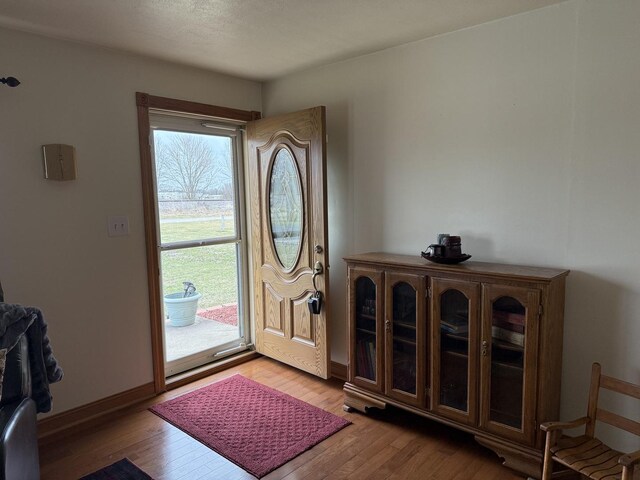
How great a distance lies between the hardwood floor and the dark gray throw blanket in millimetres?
543

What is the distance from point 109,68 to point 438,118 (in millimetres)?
2083

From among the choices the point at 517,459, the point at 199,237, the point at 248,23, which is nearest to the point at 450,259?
the point at 517,459

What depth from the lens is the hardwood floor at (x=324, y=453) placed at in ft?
7.12

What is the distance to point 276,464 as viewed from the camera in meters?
2.23

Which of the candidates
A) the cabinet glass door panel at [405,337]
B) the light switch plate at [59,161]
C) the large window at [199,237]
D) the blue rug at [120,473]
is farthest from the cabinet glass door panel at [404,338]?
the light switch plate at [59,161]

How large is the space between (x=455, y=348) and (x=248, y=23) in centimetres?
206

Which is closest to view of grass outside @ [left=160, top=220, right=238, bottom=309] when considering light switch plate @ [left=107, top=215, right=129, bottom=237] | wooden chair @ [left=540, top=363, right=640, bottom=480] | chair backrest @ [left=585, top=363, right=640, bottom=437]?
light switch plate @ [left=107, top=215, right=129, bottom=237]

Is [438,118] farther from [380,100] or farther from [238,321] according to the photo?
[238,321]

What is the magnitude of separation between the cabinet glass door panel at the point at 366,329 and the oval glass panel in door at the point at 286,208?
69cm

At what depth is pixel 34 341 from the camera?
1.94m

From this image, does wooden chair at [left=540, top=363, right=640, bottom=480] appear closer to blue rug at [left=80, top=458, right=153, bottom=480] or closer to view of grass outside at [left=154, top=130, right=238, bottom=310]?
blue rug at [left=80, top=458, right=153, bottom=480]

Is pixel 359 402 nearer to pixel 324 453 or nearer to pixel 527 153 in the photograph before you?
pixel 324 453

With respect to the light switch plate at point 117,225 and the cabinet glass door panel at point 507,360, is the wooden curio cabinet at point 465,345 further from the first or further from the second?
the light switch plate at point 117,225

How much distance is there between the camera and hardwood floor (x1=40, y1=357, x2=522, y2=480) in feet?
7.12
